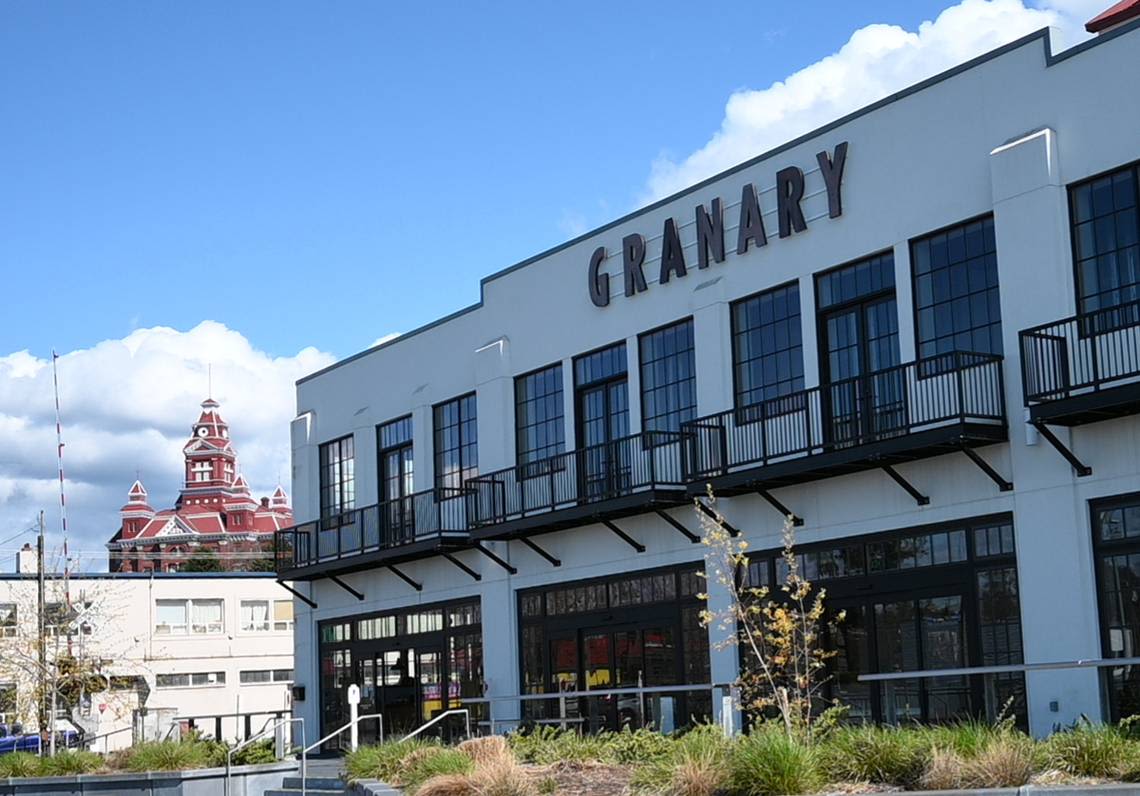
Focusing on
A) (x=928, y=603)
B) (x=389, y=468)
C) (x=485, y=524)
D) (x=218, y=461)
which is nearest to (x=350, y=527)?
(x=389, y=468)

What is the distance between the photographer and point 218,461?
179 meters

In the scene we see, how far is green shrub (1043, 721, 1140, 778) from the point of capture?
12.3m

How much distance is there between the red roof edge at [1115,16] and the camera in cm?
2733

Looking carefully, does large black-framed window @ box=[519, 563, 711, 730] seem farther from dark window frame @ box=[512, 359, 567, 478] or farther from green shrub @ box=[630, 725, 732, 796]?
green shrub @ box=[630, 725, 732, 796]

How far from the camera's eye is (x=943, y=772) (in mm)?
12438

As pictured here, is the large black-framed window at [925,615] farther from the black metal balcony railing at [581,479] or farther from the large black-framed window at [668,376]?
the large black-framed window at [668,376]

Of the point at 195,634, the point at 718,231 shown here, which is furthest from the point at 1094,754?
the point at 195,634

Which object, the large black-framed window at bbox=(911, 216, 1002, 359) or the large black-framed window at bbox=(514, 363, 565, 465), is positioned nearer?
the large black-framed window at bbox=(911, 216, 1002, 359)

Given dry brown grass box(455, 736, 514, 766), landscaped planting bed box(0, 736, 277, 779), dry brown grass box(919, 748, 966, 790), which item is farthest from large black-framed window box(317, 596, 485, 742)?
dry brown grass box(919, 748, 966, 790)

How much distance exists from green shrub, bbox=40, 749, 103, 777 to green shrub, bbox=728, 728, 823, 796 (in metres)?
15.5

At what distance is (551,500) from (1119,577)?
11591 millimetres

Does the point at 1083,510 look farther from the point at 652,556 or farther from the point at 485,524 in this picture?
the point at 485,524

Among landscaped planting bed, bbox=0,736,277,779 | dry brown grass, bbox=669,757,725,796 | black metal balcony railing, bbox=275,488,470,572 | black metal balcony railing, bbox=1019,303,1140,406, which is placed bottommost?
landscaped planting bed, bbox=0,736,277,779

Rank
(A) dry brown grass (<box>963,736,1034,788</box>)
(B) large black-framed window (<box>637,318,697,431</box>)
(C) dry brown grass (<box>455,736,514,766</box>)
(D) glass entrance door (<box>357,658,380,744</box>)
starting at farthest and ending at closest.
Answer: (D) glass entrance door (<box>357,658,380,744</box>), (B) large black-framed window (<box>637,318,697,431</box>), (C) dry brown grass (<box>455,736,514,766</box>), (A) dry brown grass (<box>963,736,1034,788</box>)
